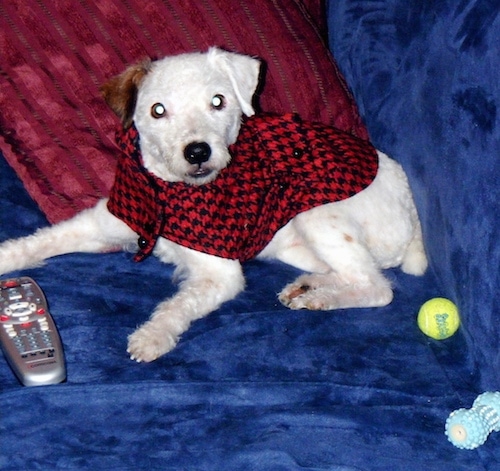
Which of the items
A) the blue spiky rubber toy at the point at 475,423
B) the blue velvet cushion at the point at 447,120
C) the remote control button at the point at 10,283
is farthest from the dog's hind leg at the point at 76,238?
the blue spiky rubber toy at the point at 475,423

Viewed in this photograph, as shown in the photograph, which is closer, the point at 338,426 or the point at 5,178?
the point at 338,426

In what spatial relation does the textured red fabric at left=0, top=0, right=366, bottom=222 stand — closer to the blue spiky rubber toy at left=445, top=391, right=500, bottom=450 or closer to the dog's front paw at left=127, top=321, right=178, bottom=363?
the dog's front paw at left=127, top=321, right=178, bottom=363

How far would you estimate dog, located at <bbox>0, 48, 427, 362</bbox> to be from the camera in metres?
2.62

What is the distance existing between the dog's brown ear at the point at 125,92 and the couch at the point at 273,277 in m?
0.30

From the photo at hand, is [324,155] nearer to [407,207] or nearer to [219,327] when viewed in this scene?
[407,207]

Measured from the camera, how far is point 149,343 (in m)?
2.40

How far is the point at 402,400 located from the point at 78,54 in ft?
5.48

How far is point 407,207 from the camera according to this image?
3010mm

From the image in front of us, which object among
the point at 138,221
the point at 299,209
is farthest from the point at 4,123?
the point at 299,209

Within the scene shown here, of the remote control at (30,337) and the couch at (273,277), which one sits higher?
the remote control at (30,337)

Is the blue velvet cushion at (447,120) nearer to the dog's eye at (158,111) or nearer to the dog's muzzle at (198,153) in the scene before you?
the dog's muzzle at (198,153)

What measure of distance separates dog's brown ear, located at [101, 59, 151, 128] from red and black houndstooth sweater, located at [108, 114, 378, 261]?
0.25ft

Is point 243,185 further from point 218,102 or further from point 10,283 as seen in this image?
point 10,283

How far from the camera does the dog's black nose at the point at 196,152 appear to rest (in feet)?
8.43
